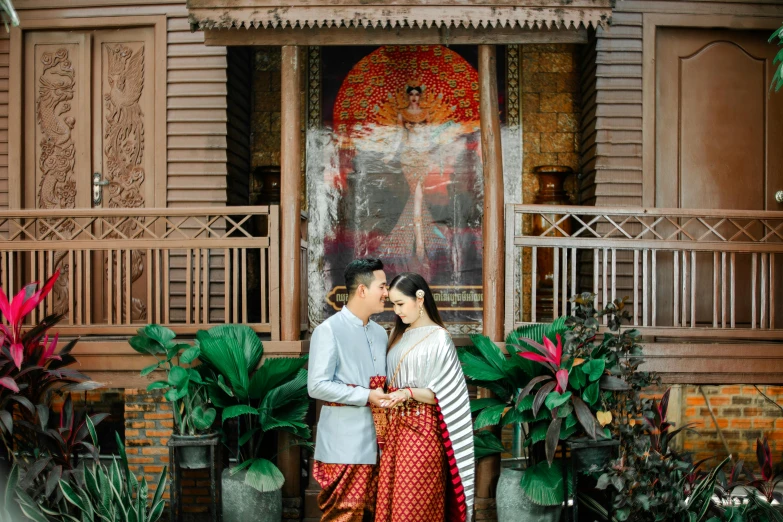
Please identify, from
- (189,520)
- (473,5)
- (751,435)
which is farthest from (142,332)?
(751,435)

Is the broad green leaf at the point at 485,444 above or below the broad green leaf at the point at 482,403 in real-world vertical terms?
below

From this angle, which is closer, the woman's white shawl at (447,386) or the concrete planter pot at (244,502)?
the woman's white shawl at (447,386)

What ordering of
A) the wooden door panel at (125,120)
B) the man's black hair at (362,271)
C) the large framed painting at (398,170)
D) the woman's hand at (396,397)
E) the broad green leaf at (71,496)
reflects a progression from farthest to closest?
1. the large framed painting at (398,170)
2. the wooden door panel at (125,120)
3. the broad green leaf at (71,496)
4. the man's black hair at (362,271)
5. the woman's hand at (396,397)

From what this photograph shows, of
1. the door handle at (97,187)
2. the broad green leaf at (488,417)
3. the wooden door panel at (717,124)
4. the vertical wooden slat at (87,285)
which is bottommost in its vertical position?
the broad green leaf at (488,417)

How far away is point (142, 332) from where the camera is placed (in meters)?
5.70

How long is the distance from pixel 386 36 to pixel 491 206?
1.69 meters

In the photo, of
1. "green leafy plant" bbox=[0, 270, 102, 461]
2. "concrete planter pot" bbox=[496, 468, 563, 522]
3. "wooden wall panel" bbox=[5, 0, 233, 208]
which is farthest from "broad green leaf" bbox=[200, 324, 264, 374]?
"wooden wall panel" bbox=[5, 0, 233, 208]

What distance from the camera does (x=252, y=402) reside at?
221 inches

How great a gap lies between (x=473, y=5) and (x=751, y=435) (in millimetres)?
4657

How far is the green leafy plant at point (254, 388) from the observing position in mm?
5336

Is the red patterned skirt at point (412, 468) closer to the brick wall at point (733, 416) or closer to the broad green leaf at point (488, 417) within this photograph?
the broad green leaf at point (488, 417)

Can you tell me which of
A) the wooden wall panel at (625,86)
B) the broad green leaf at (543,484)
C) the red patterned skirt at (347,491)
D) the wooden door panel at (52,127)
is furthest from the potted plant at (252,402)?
the wooden wall panel at (625,86)

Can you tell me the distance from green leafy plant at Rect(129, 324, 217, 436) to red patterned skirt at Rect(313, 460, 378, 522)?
1239mm

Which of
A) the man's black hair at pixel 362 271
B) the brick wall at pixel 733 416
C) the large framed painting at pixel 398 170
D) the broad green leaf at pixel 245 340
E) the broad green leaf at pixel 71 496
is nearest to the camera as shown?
the man's black hair at pixel 362 271
